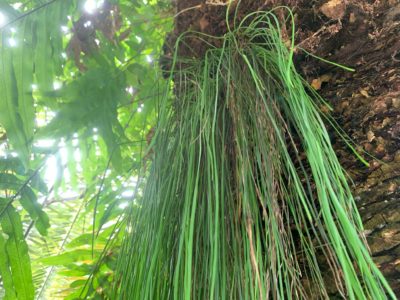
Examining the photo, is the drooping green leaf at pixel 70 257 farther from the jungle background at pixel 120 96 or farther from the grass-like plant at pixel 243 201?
the grass-like plant at pixel 243 201

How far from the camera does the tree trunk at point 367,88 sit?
412 mm

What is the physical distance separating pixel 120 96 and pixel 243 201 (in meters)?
0.47

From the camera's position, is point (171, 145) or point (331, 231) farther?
point (171, 145)

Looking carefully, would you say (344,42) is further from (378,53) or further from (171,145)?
(171,145)

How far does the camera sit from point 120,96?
2.60 ft

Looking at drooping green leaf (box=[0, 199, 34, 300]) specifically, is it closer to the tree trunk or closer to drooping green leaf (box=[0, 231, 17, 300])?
drooping green leaf (box=[0, 231, 17, 300])

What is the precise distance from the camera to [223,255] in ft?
1.30

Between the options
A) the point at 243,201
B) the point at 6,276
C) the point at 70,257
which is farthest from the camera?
the point at 70,257

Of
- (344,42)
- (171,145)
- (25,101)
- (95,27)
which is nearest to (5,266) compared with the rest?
(25,101)

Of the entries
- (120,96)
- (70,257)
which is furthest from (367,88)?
(70,257)

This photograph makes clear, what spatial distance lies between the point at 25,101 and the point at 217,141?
415mm

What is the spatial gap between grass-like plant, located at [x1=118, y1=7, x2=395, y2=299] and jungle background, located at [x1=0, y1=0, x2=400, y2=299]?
4cm

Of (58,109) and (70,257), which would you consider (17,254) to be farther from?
(58,109)

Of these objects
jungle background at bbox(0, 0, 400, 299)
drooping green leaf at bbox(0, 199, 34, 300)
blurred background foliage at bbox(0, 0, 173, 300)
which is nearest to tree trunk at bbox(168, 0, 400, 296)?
jungle background at bbox(0, 0, 400, 299)
